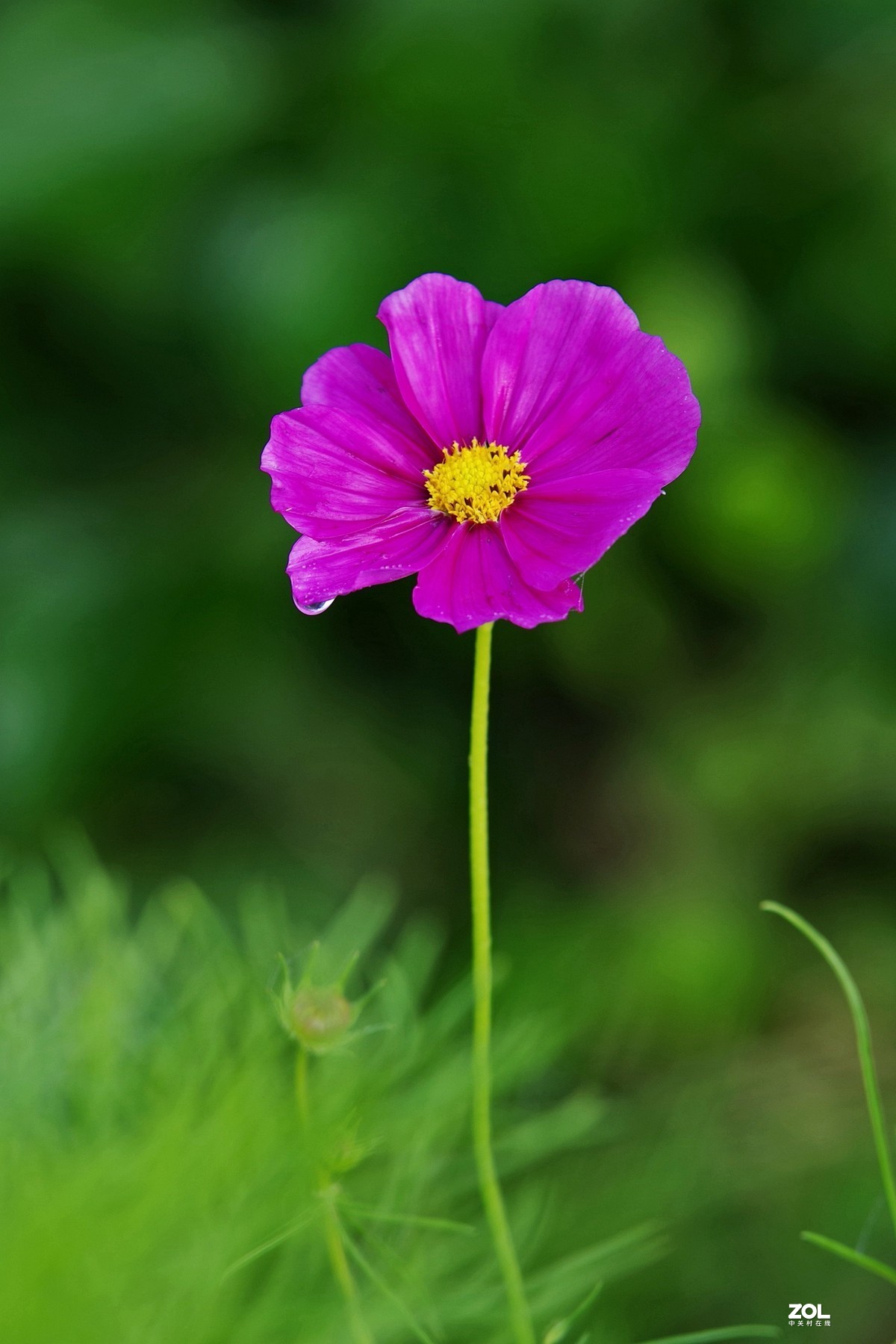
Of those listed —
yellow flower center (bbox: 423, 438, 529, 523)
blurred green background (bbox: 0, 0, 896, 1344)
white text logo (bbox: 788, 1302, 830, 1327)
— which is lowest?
white text logo (bbox: 788, 1302, 830, 1327)

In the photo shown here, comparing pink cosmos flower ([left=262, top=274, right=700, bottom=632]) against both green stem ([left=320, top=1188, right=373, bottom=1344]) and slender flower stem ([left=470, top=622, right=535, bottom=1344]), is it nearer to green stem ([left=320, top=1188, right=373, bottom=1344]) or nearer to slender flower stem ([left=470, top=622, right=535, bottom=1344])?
slender flower stem ([left=470, top=622, right=535, bottom=1344])

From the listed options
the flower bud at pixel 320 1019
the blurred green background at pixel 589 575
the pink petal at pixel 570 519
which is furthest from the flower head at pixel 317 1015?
the blurred green background at pixel 589 575

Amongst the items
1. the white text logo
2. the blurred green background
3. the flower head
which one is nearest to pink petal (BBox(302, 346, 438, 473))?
the flower head

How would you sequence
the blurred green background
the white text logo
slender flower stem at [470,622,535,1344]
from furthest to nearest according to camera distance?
the blurred green background → the white text logo → slender flower stem at [470,622,535,1344]

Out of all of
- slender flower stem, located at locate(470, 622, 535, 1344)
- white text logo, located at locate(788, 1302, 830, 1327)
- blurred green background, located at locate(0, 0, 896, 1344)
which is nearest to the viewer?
slender flower stem, located at locate(470, 622, 535, 1344)

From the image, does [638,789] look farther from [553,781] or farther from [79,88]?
[79,88]

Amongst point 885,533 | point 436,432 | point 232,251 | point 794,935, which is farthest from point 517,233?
point 436,432

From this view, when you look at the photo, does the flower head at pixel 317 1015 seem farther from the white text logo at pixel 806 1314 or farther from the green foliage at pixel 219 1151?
the white text logo at pixel 806 1314
